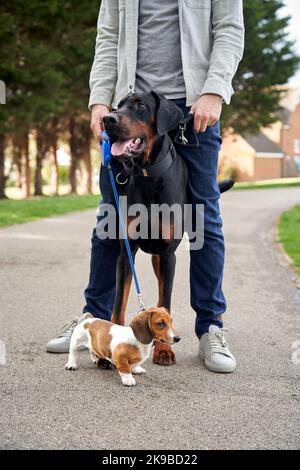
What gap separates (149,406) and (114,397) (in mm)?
202

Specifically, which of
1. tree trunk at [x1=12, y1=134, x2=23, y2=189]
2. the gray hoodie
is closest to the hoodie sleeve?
the gray hoodie

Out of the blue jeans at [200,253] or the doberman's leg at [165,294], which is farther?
the blue jeans at [200,253]

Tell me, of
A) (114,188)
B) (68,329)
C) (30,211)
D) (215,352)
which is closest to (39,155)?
(30,211)

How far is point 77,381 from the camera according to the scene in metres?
3.20

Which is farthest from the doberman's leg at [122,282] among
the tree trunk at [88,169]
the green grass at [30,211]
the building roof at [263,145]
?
the building roof at [263,145]

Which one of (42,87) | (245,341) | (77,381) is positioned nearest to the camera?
(77,381)

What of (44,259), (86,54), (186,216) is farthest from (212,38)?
(86,54)

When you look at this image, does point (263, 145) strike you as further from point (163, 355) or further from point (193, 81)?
point (163, 355)

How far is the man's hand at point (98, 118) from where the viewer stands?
3.64m

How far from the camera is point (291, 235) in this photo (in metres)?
11.2

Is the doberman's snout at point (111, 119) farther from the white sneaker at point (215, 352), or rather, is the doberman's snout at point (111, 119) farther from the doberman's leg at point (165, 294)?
the white sneaker at point (215, 352)

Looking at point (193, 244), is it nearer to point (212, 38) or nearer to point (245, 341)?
point (245, 341)

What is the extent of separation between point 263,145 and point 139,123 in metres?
59.6

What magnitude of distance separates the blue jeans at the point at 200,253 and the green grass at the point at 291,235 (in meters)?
3.90
